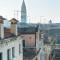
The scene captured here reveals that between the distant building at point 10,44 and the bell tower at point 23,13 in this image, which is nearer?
the distant building at point 10,44

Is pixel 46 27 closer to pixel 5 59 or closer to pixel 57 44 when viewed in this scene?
pixel 57 44

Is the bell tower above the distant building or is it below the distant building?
above

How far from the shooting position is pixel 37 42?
12.8 meters

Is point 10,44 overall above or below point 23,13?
below

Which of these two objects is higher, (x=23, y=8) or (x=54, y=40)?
(x=23, y=8)

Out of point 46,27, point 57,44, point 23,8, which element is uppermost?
point 23,8

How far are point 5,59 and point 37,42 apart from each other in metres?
5.76

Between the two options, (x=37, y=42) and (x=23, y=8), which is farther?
(x=23, y=8)

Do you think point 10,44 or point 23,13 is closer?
point 10,44

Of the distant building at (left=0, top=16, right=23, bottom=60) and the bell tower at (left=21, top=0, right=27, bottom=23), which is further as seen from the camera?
the bell tower at (left=21, top=0, right=27, bottom=23)

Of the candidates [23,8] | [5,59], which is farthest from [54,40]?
[5,59]

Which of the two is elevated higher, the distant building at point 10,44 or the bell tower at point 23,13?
the bell tower at point 23,13

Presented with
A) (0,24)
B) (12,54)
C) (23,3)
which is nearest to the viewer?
(0,24)

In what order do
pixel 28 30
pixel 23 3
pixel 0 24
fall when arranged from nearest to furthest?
pixel 0 24 < pixel 28 30 < pixel 23 3
